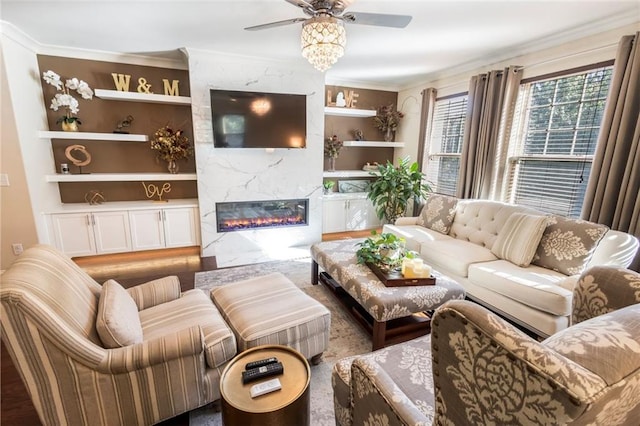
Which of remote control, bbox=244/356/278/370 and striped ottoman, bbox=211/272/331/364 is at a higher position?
remote control, bbox=244/356/278/370

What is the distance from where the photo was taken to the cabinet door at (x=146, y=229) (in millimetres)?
3807

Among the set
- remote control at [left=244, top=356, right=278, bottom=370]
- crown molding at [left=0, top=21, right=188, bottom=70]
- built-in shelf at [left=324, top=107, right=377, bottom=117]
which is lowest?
remote control at [left=244, top=356, right=278, bottom=370]

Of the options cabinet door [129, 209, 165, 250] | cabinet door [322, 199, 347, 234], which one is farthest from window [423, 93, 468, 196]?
cabinet door [129, 209, 165, 250]

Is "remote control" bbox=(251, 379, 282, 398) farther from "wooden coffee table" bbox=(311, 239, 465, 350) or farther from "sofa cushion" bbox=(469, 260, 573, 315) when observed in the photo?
"sofa cushion" bbox=(469, 260, 573, 315)

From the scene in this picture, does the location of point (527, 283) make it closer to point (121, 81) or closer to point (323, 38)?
point (323, 38)

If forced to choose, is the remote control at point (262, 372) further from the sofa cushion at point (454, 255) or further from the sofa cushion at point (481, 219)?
the sofa cushion at point (481, 219)

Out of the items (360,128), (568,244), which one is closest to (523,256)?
(568,244)

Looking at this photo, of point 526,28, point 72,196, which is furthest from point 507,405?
point 72,196

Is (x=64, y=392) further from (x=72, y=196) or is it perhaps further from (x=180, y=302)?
(x=72, y=196)

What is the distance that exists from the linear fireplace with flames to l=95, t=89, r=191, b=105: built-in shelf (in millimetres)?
1424

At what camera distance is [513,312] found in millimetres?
2346

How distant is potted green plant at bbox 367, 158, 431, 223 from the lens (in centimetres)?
438

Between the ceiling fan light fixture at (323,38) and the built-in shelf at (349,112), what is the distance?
2.55 metres

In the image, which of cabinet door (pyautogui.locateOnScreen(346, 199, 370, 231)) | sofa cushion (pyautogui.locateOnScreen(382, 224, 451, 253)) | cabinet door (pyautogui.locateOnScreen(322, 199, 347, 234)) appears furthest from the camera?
cabinet door (pyautogui.locateOnScreen(346, 199, 370, 231))
